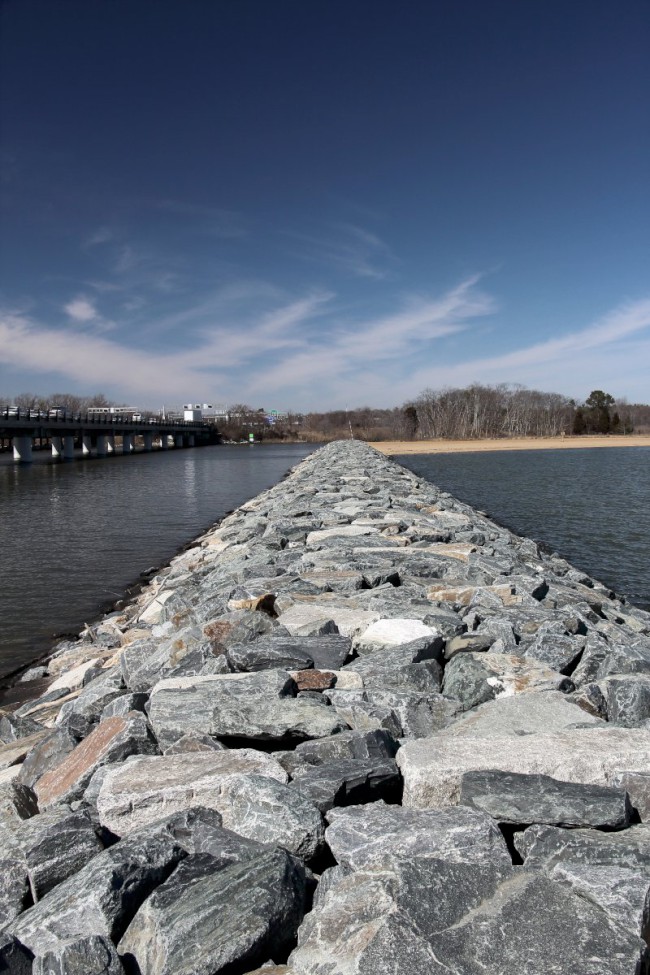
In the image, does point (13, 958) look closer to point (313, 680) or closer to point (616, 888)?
point (616, 888)

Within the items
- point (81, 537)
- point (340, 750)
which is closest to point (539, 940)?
point (340, 750)

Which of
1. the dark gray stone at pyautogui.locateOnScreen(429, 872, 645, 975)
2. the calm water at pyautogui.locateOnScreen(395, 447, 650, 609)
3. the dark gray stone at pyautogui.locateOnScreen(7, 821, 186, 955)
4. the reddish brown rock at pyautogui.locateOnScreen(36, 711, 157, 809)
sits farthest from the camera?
the calm water at pyautogui.locateOnScreen(395, 447, 650, 609)

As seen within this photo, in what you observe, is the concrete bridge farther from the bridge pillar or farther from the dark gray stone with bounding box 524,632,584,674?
the dark gray stone with bounding box 524,632,584,674

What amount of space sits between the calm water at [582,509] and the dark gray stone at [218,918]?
8.21m

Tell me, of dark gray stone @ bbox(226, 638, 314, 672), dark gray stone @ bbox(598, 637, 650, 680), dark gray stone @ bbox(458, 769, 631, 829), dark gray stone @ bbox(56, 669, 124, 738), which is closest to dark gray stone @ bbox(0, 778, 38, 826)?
dark gray stone @ bbox(56, 669, 124, 738)

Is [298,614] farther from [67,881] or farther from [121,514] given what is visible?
[121,514]

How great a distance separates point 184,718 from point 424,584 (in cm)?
321

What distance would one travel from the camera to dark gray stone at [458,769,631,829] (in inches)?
93.1

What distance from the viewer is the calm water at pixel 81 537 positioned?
29.1 feet

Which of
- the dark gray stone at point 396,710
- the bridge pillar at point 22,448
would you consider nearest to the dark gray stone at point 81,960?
the dark gray stone at point 396,710

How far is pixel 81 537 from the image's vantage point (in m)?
14.9

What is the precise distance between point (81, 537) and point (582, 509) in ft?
40.6

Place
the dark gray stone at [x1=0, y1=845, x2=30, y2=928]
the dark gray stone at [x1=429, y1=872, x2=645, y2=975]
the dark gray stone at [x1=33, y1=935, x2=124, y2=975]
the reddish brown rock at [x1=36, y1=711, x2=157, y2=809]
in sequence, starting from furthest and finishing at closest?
1. the reddish brown rock at [x1=36, y1=711, x2=157, y2=809]
2. the dark gray stone at [x1=0, y1=845, x2=30, y2=928]
3. the dark gray stone at [x1=33, y1=935, x2=124, y2=975]
4. the dark gray stone at [x1=429, y1=872, x2=645, y2=975]

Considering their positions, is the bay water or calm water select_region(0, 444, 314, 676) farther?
the bay water
